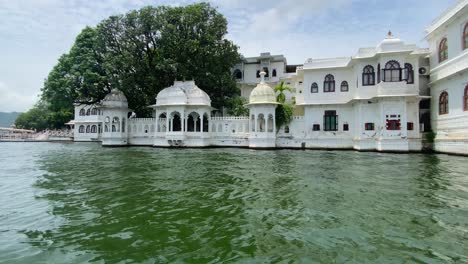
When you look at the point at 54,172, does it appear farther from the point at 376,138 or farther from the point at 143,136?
the point at 376,138

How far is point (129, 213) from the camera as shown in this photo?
5707 millimetres

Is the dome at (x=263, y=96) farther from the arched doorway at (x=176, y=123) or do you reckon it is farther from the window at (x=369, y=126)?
the arched doorway at (x=176, y=123)

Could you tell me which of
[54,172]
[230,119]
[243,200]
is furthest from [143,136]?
[243,200]

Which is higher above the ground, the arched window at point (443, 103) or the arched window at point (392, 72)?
the arched window at point (392, 72)

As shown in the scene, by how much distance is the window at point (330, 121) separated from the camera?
80.4 feet

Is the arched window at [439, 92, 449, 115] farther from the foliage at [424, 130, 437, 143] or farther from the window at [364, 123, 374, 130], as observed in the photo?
the window at [364, 123, 374, 130]

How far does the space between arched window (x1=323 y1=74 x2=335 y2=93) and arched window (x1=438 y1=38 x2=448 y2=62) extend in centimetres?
779

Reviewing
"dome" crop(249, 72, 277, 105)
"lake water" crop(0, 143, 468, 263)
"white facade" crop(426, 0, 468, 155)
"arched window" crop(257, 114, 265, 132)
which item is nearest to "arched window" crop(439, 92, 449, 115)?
"white facade" crop(426, 0, 468, 155)

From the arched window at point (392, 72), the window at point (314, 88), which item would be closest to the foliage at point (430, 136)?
the arched window at point (392, 72)

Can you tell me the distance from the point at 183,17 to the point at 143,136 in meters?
13.1

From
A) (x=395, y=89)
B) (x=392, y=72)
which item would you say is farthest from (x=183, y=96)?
(x=395, y=89)

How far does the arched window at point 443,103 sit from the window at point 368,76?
15.3 ft

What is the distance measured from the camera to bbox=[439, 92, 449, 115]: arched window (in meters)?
19.4

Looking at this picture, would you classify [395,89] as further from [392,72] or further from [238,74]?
[238,74]
